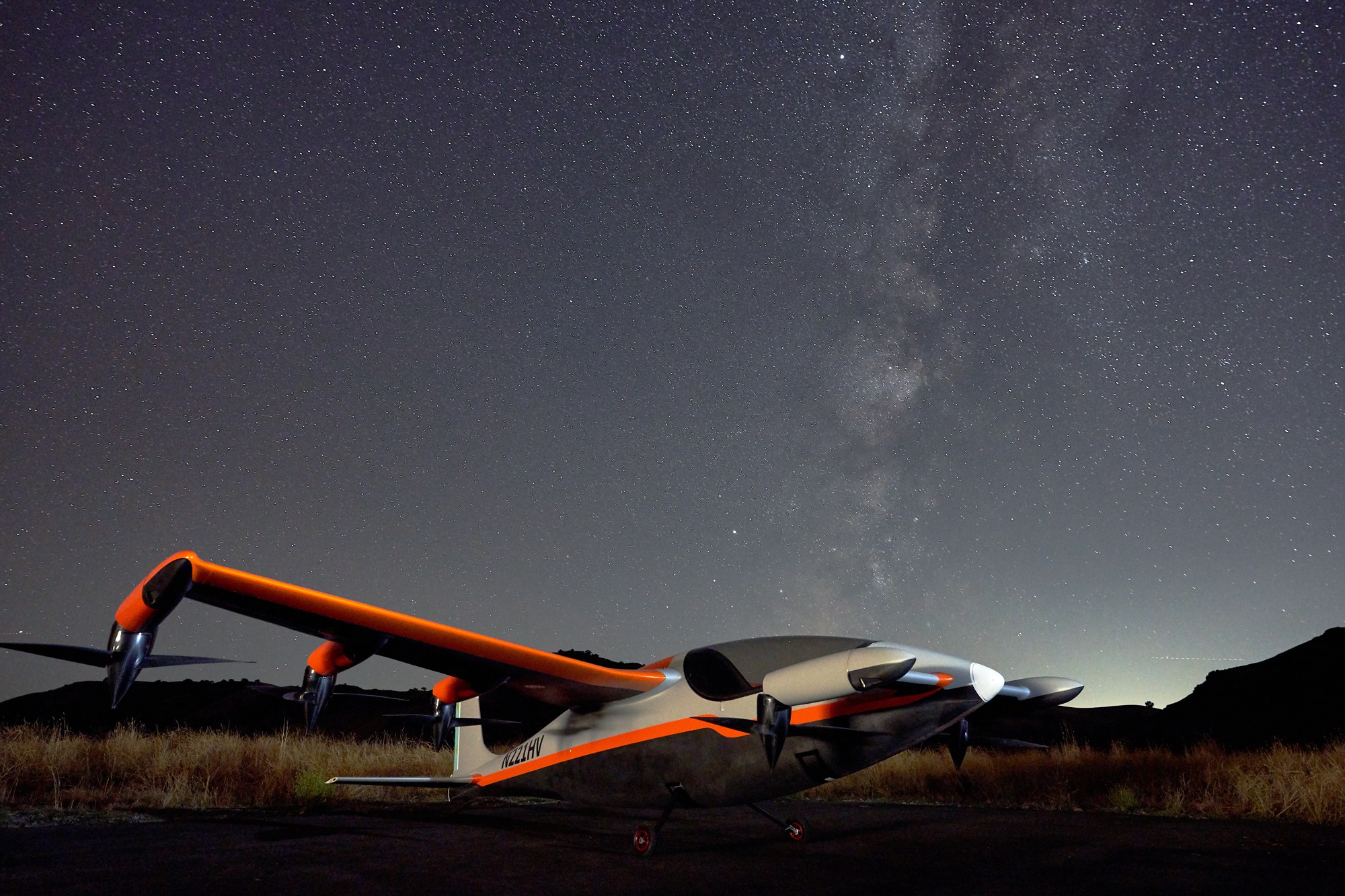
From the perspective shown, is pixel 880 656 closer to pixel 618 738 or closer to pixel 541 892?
pixel 541 892

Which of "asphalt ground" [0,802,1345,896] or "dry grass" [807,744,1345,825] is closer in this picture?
"asphalt ground" [0,802,1345,896]

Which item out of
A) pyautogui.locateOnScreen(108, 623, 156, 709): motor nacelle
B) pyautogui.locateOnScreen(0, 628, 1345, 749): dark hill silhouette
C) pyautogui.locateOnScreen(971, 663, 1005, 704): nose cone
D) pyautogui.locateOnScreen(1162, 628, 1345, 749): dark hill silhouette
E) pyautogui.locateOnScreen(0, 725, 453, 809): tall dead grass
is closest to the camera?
pyautogui.locateOnScreen(108, 623, 156, 709): motor nacelle

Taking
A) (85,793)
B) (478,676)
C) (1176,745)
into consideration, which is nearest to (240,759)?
(85,793)

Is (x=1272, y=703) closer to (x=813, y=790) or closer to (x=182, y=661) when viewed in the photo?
(x=813, y=790)

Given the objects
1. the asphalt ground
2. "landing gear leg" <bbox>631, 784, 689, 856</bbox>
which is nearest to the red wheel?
"landing gear leg" <bbox>631, 784, 689, 856</bbox>

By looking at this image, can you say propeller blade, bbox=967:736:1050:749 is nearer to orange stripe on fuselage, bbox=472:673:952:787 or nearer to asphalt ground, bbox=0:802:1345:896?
asphalt ground, bbox=0:802:1345:896

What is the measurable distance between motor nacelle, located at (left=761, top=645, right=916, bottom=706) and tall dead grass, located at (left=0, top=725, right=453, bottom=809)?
974 cm

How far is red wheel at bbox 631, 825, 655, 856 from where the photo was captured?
317 inches

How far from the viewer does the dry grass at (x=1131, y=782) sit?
42.4ft

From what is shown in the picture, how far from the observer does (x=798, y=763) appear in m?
7.77

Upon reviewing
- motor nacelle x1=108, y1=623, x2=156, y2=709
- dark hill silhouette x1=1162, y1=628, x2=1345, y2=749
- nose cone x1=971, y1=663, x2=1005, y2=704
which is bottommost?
dark hill silhouette x1=1162, y1=628, x2=1345, y2=749

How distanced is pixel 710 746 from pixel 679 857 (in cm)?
124

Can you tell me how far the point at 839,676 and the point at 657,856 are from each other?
337cm

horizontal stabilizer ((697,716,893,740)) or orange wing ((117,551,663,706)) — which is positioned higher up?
orange wing ((117,551,663,706))
